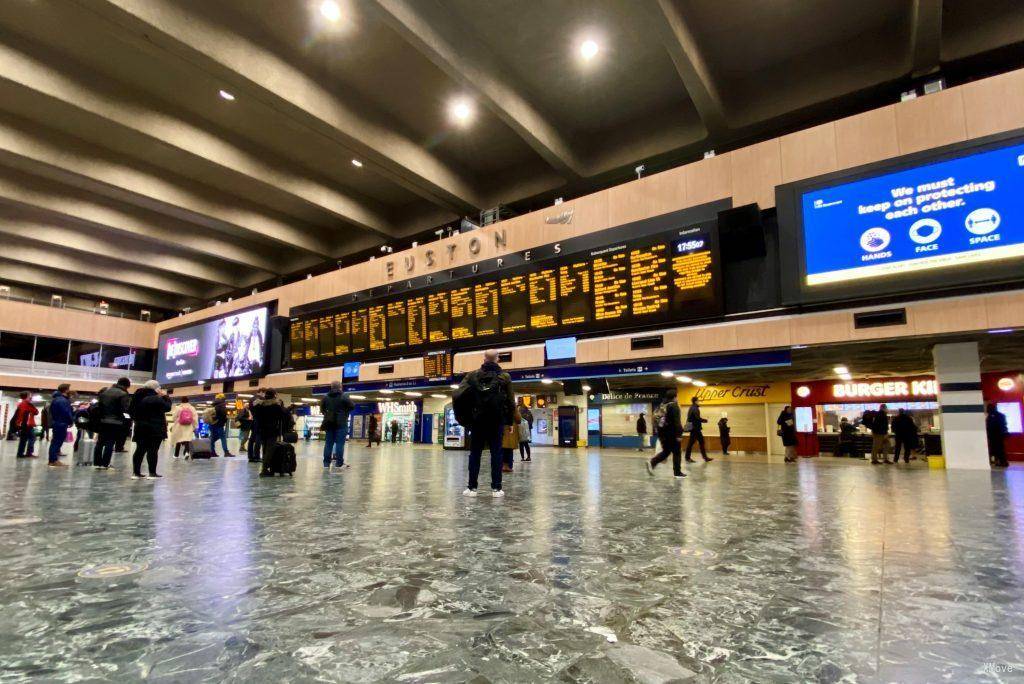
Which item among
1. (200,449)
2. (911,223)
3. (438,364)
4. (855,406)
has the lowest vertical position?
(200,449)

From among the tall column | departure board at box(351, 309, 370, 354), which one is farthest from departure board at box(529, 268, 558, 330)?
the tall column

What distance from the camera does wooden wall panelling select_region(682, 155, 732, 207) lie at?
36.7 ft

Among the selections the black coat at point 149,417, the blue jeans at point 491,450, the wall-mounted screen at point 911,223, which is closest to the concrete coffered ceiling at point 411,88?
the wall-mounted screen at point 911,223

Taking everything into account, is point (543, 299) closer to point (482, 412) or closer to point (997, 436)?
point (482, 412)

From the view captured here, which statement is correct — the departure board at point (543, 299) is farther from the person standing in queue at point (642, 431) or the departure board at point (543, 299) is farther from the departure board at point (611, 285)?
the person standing in queue at point (642, 431)

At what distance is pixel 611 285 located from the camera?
11859 mm

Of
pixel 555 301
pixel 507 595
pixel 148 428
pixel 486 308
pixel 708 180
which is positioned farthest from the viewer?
pixel 486 308

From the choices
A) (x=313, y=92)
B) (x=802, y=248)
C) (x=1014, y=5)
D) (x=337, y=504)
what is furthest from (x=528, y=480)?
(x=1014, y=5)

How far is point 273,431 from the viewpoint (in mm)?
7918

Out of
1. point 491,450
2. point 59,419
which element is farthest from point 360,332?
point 491,450

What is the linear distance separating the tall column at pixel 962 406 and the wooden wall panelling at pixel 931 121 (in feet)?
12.6

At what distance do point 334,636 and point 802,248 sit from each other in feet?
34.7

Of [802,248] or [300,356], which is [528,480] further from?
[300,356]

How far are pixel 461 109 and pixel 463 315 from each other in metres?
6.31
